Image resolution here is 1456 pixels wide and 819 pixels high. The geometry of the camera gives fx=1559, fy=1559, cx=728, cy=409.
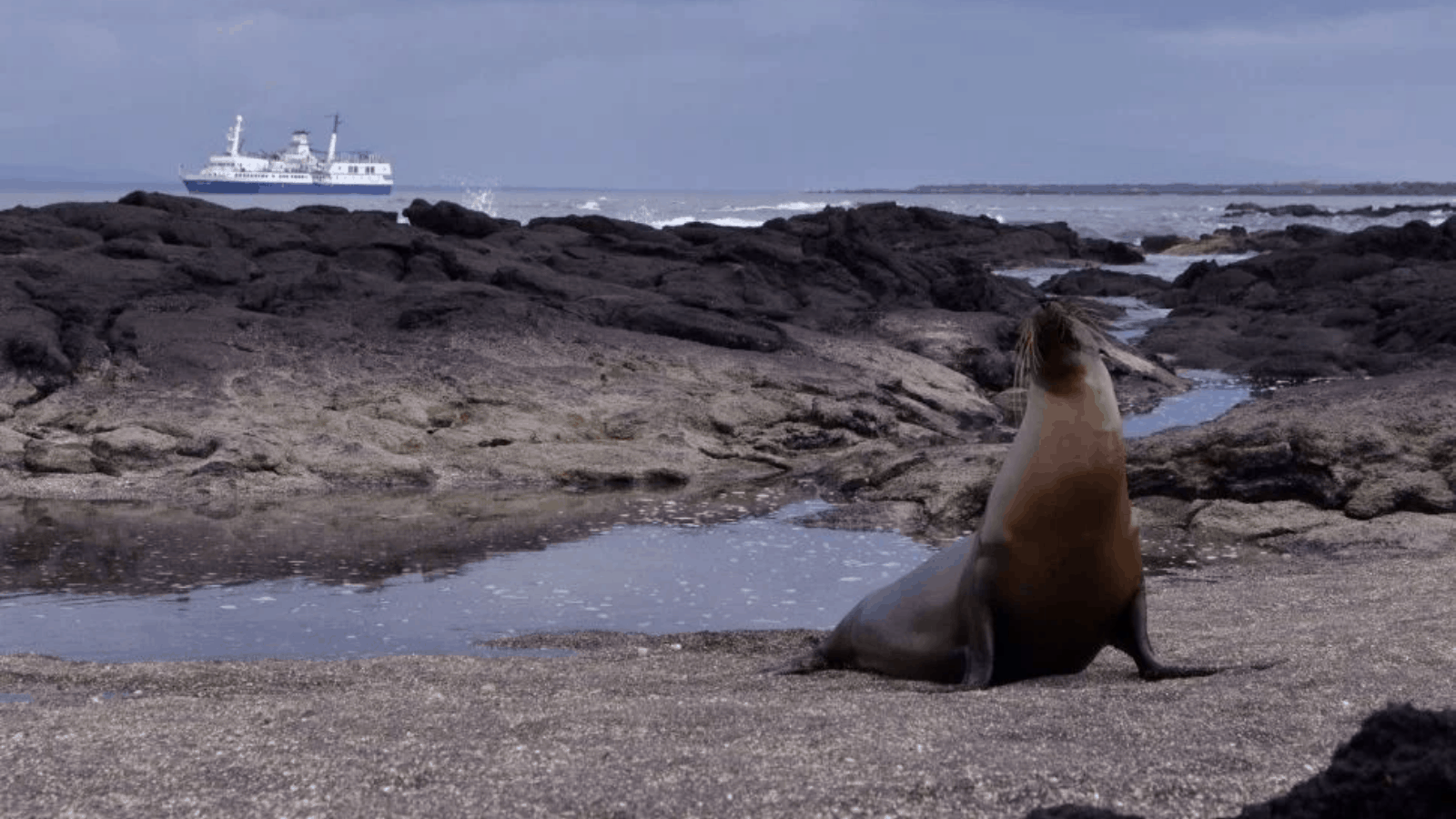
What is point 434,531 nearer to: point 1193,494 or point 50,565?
point 50,565

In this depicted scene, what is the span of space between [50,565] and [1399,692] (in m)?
8.39

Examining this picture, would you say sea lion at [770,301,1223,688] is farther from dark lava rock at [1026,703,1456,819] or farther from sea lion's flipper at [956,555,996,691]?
dark lava rock at [1026,703,1456,819]

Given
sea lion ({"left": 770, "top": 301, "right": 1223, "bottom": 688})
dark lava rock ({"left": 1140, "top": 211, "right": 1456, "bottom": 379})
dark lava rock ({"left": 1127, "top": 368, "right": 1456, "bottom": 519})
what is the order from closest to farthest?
sea lion ({"left": 770, "top": 301, "right": 1223, "bottom": 688}) → dark lava rock ({"left": 1127, "top": 368, "right": 1456, "bottom": 519}) → dark lava rock ({"left": 1140, "top": 211, "right": 1456, "bottom": 379})

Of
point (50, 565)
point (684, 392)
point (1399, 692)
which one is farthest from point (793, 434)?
point (1399, 692)

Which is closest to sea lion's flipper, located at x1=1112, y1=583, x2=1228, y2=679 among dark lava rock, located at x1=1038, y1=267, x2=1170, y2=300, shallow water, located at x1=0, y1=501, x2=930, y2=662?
shallow water, located at x1=0, y1=501, x2=930, y2=662

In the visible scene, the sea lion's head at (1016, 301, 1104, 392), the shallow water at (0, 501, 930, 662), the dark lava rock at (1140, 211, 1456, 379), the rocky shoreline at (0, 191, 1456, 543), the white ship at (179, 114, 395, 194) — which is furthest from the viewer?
the white ship at (179, 114, 395, 194)

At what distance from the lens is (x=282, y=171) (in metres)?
117

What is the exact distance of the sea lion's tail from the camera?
674 centimetres

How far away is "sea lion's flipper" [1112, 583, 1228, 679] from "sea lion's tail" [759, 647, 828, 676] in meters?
1.34

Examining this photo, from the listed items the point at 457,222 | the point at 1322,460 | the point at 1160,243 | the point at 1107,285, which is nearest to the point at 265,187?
the point at 1160,243

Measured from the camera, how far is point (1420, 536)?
388 inches

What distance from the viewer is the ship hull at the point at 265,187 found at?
11656 centimetres

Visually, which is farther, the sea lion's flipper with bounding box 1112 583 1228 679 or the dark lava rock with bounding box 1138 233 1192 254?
the dark lava rock with bounding box 1138 233 1192 254

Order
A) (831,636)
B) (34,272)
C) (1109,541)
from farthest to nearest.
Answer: (34,272)
(831,636)
(1109,541)
